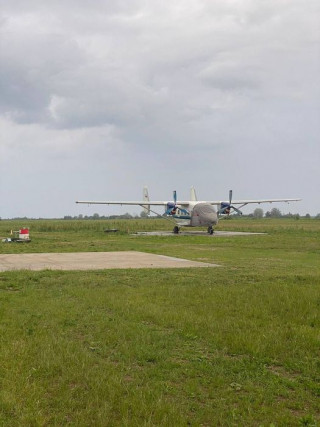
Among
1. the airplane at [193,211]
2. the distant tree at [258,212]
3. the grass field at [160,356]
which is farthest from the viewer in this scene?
the distant tree at [258,212]

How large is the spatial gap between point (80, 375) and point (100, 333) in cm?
181

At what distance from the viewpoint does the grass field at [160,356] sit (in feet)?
13.4

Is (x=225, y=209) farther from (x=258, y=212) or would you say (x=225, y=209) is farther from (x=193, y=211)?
(x=258, y=212)

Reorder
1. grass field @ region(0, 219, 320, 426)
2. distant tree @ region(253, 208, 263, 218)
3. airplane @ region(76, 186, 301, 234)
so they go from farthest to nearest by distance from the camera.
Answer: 1. distant tree @ region(253, 208, 263, 218)
2. airplane @ region(76, 186, 301, 234)
3. grass field @ region(0, 219, 320, 426)

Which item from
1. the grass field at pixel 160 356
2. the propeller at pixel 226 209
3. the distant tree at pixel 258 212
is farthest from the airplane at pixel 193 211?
the distant tree at pixel 258 212

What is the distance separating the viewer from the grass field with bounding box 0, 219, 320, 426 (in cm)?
408

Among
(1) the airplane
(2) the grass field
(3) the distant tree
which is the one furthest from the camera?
A: (3) the distant tree

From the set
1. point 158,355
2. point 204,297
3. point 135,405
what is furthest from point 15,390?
point 204,297

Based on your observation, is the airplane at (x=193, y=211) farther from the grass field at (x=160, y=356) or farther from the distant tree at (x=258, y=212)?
the distant tree at (x=258, y=212)

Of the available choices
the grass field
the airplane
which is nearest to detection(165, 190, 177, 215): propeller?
the airplane

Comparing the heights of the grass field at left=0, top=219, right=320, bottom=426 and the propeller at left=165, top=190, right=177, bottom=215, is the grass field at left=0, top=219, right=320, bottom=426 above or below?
below

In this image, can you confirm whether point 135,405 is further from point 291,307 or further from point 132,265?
point 132,265

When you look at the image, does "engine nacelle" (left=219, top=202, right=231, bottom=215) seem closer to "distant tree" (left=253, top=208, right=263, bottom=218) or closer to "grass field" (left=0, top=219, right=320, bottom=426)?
"grass field" (left=0, top=219, right=320, bottom=426)

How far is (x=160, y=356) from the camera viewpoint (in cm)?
560
